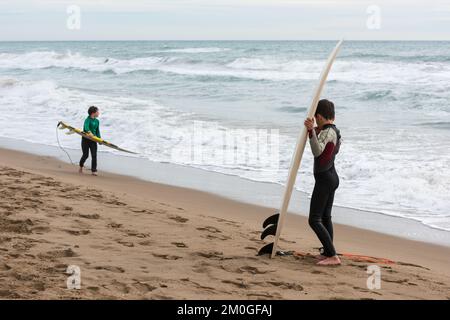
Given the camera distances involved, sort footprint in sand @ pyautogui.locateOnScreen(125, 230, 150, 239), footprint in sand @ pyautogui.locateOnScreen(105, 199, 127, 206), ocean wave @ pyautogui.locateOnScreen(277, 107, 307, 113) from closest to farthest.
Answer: footprint in sand @ pyautogui.locateOnScreen(125, 230, 150, 239) → footprint in sand @ pyautogui.locateOnScreen(105, 199, 127, 206) → ocean wave @ pyautogui.locateOnScreen(277, 107, 307, 113)

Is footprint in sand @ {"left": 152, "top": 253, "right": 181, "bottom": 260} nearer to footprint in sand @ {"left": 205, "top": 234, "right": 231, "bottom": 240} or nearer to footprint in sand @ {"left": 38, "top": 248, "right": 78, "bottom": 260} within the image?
footprint in sand @ {"left": 38, "top": 248, "right": 78, "bottom": 260}

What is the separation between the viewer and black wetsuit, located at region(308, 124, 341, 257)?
195 inches

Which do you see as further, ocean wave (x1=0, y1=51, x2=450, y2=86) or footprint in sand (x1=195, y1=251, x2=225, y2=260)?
ocean wave (x1=0, y1=51, x2=450, y2=86)

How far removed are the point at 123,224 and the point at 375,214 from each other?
11.5 ft

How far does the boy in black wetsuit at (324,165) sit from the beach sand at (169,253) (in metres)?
0.28

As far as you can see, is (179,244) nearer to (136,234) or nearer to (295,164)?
(136,234)

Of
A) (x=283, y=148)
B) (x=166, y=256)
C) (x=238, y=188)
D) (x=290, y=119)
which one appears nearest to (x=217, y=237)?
(x=166, y=256)

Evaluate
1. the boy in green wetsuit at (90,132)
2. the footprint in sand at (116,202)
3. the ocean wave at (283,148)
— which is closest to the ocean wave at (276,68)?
the ocean wave at (283,148)

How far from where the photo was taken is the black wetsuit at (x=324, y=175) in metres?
4.94

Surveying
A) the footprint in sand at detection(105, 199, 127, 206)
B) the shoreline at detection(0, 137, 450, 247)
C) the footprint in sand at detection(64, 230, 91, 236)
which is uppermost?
the footprint in sand at detection(64, 230, 91, 236)

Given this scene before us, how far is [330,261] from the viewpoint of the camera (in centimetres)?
518

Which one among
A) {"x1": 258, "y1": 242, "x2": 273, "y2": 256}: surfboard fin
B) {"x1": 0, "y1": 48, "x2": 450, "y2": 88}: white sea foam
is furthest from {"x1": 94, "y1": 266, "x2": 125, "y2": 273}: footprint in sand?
{"x1": 0, "y1": 48, "x2": 450, "y2": 88}: white sea foam

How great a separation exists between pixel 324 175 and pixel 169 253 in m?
1.51

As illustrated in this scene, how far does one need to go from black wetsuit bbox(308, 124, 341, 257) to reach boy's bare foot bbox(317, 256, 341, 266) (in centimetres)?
4
